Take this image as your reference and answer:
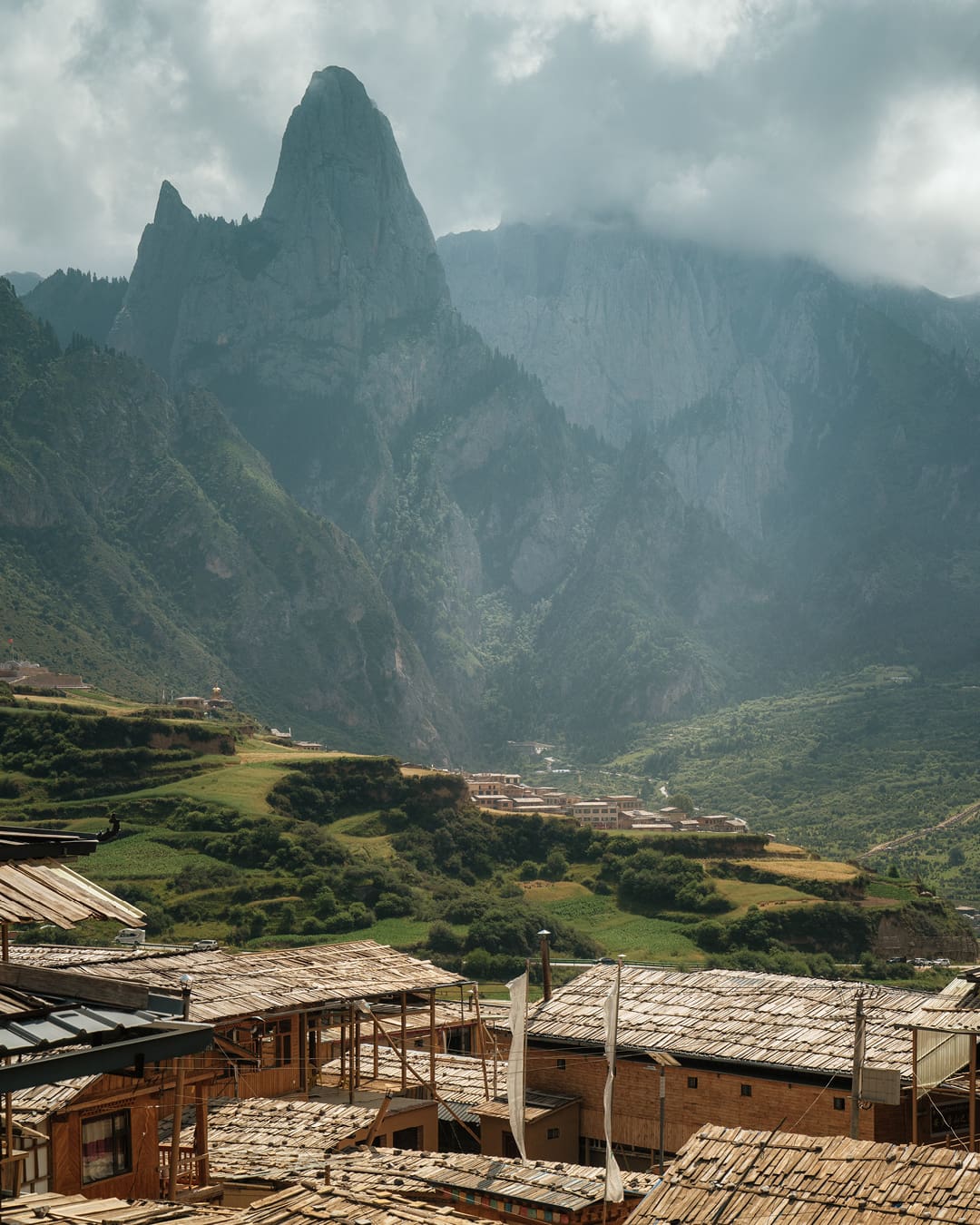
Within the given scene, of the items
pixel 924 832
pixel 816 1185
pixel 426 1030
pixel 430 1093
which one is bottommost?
pixel 430 1093

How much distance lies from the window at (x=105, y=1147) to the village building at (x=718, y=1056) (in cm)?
886

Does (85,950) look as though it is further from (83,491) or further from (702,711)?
(702,711)

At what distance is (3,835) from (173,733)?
80.3 metres

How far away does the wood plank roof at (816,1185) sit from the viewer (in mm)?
13734

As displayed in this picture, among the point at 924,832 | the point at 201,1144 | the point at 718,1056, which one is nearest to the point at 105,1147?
the point at 201,1144

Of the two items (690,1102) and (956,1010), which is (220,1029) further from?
(956,1010)

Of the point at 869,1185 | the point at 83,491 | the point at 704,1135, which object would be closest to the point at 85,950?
the point at 704,1135

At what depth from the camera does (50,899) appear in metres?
10.1

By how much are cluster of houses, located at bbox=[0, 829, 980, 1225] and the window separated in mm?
32

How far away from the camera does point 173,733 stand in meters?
88.9

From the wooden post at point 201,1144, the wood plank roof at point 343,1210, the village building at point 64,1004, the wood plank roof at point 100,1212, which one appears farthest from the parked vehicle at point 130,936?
the village building at point 64,1004

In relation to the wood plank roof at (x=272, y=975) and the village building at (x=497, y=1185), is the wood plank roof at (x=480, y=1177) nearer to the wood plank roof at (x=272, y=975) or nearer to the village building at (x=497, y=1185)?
the village building at (x=497, y=1185)

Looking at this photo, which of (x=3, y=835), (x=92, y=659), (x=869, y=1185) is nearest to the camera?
(x=3, y=835)

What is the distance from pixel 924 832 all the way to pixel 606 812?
28.7m
